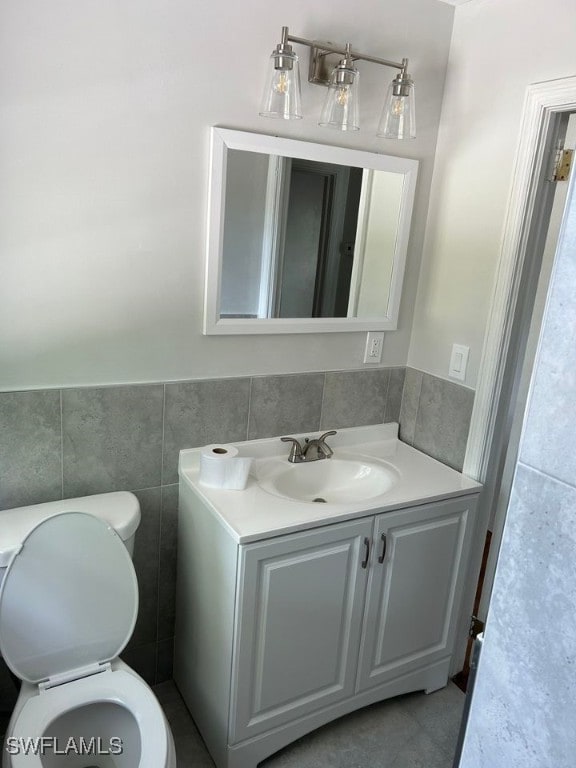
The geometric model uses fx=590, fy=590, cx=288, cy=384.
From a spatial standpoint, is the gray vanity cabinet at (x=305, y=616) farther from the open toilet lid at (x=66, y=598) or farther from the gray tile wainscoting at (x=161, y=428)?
the open toilet lid at (x=66, y=598)

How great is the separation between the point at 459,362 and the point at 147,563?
1.32m

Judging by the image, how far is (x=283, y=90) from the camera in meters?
1.74

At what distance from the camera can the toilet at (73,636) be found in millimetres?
1540

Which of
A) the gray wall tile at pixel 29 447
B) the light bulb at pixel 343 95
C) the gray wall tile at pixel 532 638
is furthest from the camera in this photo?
the light bulb at pixel 343 95

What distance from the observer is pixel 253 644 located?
68.9 inches

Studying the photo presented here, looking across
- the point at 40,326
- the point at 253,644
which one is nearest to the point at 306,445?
the point at 253,644

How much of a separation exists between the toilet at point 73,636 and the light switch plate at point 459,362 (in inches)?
50.2

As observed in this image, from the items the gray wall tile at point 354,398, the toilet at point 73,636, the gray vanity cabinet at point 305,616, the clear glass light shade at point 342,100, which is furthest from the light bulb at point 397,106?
the toilet at point 73,636

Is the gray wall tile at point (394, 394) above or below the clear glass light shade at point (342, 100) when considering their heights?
below

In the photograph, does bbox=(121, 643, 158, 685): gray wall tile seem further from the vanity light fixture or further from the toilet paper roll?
the vanity light fixture

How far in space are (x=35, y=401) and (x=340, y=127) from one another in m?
1.25

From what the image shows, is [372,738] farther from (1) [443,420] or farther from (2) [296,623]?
(1) [443,420]

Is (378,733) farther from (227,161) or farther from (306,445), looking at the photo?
(227,161)

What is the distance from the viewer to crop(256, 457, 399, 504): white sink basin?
2.08 meters
